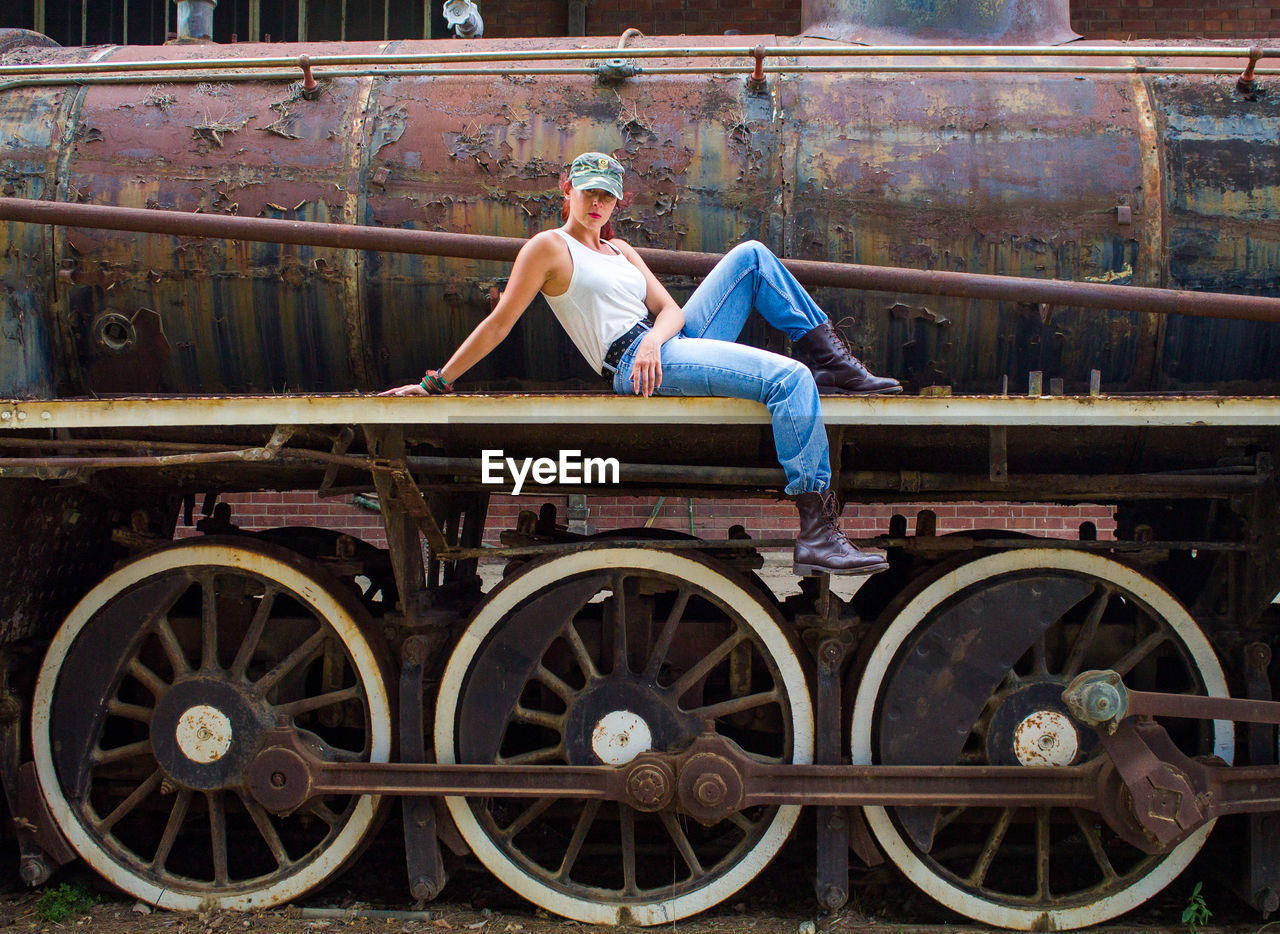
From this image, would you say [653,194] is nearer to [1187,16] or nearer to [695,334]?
[695,334]

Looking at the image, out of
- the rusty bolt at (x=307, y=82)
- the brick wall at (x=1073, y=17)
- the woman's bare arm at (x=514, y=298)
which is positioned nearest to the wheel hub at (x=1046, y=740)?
the woman's bare arm at (x=514, y=298)

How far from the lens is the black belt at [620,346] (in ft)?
9.71

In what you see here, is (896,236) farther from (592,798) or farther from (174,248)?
(174,248)

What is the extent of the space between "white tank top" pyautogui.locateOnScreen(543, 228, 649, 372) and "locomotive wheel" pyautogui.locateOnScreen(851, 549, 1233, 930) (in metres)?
1.21

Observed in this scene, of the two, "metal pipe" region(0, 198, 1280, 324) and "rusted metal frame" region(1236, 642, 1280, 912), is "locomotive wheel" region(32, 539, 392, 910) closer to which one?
"metal pipe" region(0, 198, 1280, 324)

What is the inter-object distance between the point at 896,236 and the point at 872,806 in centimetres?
170

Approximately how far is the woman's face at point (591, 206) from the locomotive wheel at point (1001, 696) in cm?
146

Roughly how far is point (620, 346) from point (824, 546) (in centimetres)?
78

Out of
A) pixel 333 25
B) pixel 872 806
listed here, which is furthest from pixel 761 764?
pixel 333 25

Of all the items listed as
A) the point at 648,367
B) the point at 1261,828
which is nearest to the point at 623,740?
the point at 648,367

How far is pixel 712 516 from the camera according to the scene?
325 inches

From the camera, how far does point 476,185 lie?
3.23m

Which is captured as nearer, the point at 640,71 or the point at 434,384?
the point at 434,384

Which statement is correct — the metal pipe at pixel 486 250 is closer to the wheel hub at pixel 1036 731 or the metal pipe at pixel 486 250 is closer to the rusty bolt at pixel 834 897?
the wheel hub at pixel 1036 731
